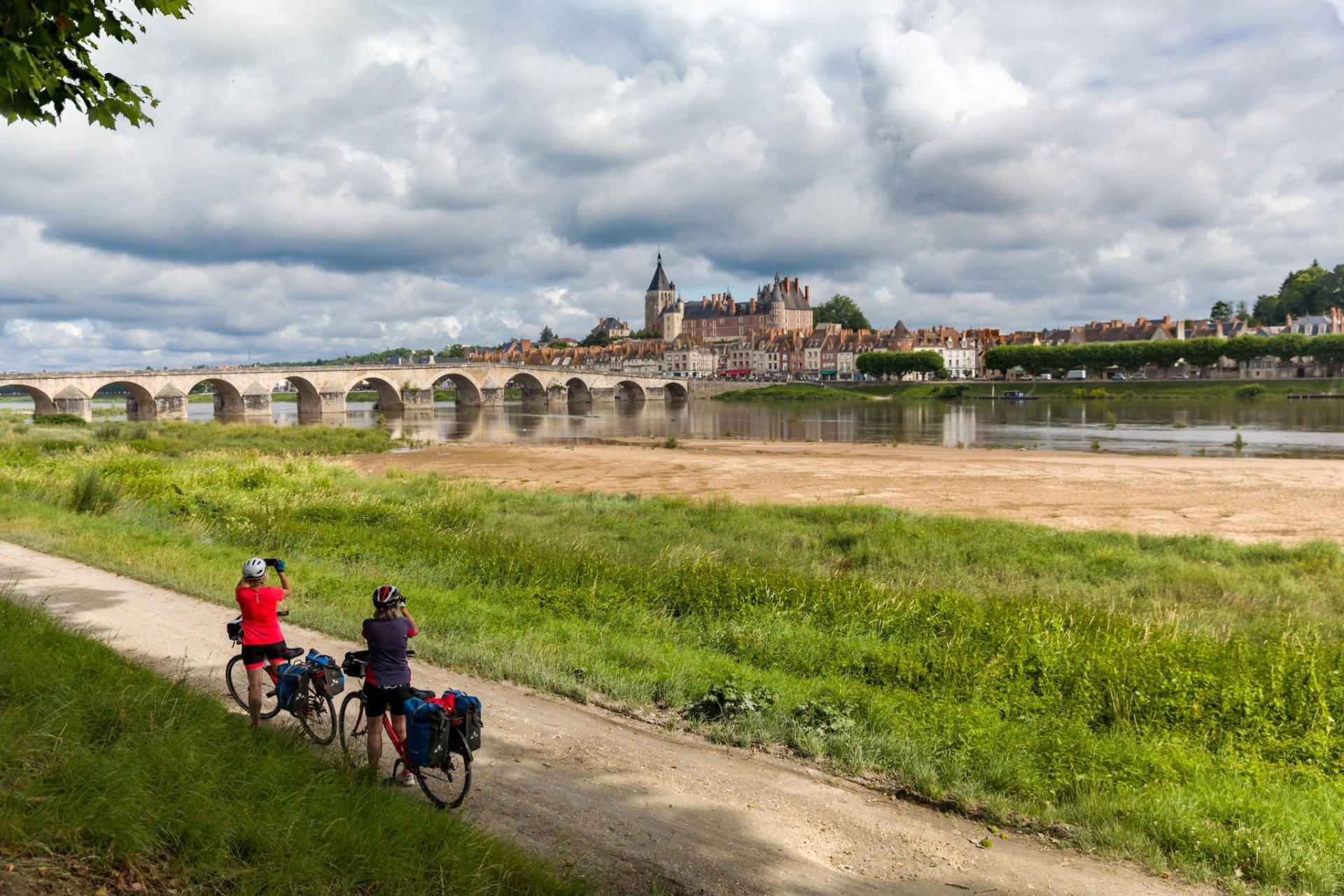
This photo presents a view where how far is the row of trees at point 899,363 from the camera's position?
119312 millimetres

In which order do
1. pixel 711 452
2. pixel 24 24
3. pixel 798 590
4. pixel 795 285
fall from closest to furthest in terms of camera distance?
pixel 24 24 < pixel 798 590 < pixel 711 452 < pixel 795 285

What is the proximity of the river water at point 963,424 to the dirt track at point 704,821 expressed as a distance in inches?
1509

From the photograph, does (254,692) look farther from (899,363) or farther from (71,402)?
(899,363)

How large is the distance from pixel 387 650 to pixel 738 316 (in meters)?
184

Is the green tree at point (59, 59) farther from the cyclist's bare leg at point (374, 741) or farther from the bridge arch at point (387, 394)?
the bridge arch at point (387, 394)

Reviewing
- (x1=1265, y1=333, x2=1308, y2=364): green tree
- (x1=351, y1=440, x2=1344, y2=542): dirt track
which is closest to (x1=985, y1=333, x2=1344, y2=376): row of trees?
(x1=1265, y1=333, x2=1308, y2=364): green tree

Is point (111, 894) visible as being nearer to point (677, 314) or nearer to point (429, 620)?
point (429, 620)

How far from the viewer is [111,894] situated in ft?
10.5

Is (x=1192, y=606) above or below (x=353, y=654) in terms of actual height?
below

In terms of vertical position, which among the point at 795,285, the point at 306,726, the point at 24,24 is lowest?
the point at 306,726

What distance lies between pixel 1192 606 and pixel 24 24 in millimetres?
13592

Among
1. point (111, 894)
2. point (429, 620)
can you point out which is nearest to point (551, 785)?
point (111, 894)

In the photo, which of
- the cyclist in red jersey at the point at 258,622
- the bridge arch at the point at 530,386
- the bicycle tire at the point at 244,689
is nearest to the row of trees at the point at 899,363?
the bridge arch at the point at 530,386

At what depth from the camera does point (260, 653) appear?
5715mm
